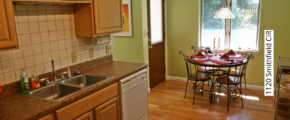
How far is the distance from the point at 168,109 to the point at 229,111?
3.07 ft

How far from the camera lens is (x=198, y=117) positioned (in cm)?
329

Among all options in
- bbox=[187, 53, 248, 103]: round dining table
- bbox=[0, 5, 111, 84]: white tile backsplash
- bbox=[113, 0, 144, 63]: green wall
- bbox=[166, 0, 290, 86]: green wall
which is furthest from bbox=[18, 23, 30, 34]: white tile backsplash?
bbox=[166, 0, 290, 86]: green wall

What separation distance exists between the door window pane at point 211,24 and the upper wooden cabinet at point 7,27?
3773mm

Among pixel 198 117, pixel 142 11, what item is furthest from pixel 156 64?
pixel 198 117

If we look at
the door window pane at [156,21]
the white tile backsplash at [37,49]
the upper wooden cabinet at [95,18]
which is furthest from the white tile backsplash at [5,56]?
the door window pane at [156,21]

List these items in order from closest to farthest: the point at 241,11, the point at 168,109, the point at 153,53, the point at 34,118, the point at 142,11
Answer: the point at 34,118
the point at 168,109
the point at 142,11
the point at 241,11
the point at 153,53

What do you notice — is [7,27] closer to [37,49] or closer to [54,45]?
[37,49]

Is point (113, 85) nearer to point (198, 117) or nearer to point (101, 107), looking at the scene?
point (101, 107)

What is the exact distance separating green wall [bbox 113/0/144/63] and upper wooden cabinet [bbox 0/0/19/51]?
8.45 ft

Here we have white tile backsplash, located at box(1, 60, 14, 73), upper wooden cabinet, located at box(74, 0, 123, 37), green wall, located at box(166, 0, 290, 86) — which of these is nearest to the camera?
white tile backsplash, located at box(1, 60, 14, 73)

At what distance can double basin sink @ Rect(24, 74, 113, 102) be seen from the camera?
205 cm

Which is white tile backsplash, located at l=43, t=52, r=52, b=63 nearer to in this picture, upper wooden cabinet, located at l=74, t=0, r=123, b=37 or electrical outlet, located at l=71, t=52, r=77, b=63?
electrical outlet, located at l=71, t=52, r=77, b=63

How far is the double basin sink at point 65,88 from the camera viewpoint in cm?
205

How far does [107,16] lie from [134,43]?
5.39 feet
